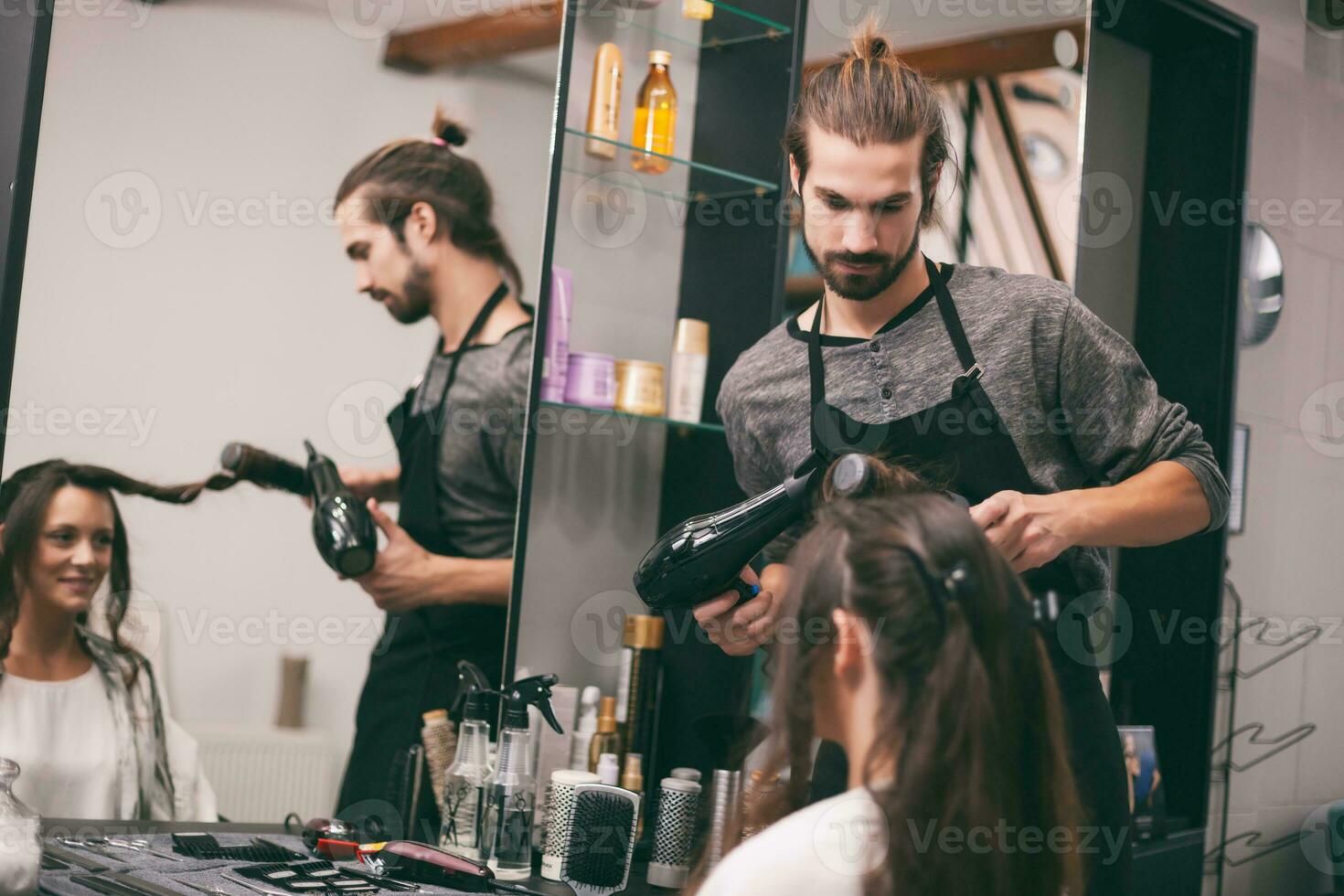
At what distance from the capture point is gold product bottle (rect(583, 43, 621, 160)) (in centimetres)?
226

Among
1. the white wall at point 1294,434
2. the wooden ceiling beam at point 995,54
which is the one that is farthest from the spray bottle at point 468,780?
the white wall at point 1294,434

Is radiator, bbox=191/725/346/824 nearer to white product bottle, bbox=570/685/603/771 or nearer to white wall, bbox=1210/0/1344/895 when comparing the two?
white product bottle, bbox=570/685/603/771

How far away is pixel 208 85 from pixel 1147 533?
1.45 metres

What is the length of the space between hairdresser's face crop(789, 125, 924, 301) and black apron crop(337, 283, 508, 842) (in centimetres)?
61

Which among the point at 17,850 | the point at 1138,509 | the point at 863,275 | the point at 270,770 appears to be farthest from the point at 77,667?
the point at 1138,509

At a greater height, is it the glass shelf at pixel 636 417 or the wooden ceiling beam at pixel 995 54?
the wooden ceiling beam at pixel 995 54

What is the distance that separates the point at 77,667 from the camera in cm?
180

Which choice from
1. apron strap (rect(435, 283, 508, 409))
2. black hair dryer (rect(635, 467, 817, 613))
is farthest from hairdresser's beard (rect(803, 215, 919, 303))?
apron strap (rect(435, 283, 508, 409))

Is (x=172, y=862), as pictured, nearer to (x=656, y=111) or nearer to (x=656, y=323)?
(x=656, y=323)

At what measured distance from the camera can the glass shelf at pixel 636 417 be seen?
7.18ft

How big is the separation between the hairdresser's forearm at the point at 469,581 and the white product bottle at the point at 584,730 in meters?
0.21

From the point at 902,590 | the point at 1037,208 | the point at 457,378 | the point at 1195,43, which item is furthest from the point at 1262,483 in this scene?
the point at 902,590

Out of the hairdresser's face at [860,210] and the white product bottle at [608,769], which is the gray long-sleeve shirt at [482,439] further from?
the hairdresser's face at [860,210]

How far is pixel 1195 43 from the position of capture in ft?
10.1
